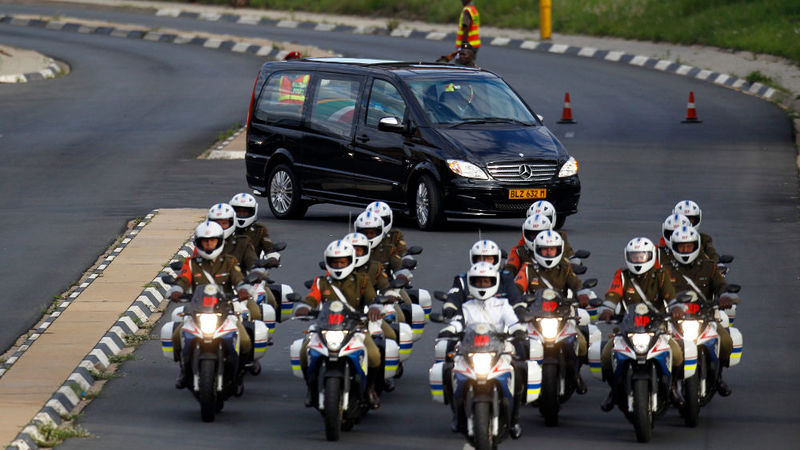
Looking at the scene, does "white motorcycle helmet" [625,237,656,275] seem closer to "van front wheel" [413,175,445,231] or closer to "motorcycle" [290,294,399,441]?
"motorcycle" [290,294,399,441]

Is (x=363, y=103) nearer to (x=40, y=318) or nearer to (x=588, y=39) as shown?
(x=40, y=318)

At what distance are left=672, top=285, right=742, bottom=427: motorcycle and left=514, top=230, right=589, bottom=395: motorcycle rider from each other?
849mm

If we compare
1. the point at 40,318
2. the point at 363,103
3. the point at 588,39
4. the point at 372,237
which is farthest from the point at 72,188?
the point at 588,39

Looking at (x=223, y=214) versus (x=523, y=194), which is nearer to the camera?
(x=223, y=214)

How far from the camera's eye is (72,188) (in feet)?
87.1

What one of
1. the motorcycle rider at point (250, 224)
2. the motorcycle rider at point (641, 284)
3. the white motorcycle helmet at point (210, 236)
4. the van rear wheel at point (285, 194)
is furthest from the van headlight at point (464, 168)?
the motorcycle rider at point (641, 284)

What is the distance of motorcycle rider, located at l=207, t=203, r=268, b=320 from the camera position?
553 inches

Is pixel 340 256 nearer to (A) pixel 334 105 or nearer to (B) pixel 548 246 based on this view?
(B) pixel 548 246

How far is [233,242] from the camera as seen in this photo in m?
14.4

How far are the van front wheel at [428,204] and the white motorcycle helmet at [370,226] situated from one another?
7138 millimetres

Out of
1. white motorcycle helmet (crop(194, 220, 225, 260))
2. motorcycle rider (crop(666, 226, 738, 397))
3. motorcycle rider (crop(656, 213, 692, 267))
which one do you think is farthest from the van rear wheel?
motorcycle rider (crop(666, 226, 738, 397))

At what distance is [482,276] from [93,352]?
4.31 meters

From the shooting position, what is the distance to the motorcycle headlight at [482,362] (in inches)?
447

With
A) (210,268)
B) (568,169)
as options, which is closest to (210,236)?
(210,268)
